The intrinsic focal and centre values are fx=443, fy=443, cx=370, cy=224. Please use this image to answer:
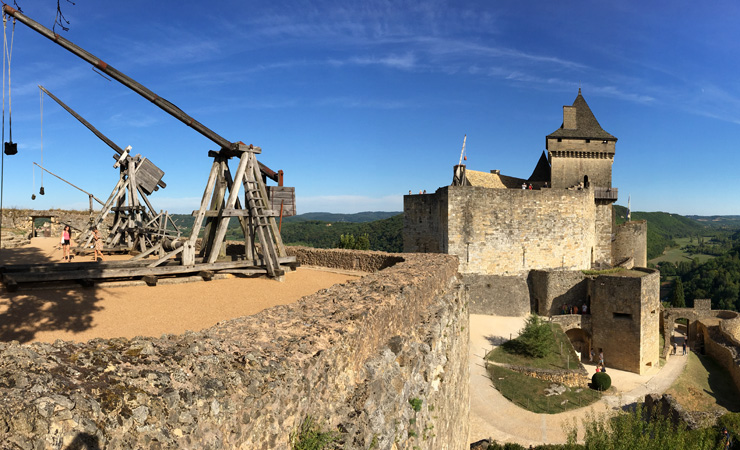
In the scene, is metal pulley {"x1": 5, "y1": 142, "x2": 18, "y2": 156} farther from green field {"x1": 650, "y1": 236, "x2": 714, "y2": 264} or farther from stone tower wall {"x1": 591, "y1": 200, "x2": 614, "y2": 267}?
green field {"x1": 650, "y1": 236, "x2": 714, "y2": 264}

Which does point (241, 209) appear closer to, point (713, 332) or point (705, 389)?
point (705, 389)

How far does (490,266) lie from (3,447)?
23471 mm

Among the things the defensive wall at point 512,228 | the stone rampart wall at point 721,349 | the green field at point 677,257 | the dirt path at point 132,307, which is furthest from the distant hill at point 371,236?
the green field at point 677,257

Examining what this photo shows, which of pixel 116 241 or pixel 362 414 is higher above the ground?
pixel 116 241

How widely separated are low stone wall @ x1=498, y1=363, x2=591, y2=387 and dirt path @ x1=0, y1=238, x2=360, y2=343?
1199 cm

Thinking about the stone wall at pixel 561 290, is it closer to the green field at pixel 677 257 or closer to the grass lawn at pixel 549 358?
the grass lawn at pixel 549 358

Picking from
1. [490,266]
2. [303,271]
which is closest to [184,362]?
[303,271]

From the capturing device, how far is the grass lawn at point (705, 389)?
66.3 feet

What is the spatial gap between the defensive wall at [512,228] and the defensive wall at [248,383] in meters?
17.8

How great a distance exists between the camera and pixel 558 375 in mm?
18109

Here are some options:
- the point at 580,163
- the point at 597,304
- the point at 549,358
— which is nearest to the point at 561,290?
the point at 597,304

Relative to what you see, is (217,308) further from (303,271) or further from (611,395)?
(611,395)

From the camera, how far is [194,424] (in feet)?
7.63

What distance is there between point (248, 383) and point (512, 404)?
15527mm
